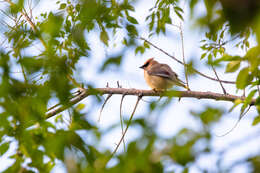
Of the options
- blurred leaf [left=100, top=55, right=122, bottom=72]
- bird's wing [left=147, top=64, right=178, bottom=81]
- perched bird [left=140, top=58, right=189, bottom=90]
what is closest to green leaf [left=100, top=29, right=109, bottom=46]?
blurred leaf [left=100, top=55, right=122, bottom=72]

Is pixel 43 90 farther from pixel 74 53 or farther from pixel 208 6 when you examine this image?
pixel 208 6

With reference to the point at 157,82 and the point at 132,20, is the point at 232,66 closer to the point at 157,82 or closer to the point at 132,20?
the point at 132,20

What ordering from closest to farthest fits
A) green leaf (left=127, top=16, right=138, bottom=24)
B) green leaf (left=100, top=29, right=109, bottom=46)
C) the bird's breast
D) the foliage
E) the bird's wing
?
the foliage < green leaf (left=100, top=29, right=109, bottom=46) < green leaf (left=127, top=16, right=138, bottom=24) < the bird's breast < the bird's wing

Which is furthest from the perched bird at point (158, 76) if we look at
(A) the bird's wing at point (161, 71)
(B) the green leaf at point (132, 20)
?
(B) the green leaf at point (132, 20)

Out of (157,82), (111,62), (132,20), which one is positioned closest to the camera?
(111,62)

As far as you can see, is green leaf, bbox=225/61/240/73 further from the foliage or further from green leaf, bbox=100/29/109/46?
green leaf, bbox=100/29/109/46

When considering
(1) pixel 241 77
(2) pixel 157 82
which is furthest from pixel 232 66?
(2) pixel 157 82

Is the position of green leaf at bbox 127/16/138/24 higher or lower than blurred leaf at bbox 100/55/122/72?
higher

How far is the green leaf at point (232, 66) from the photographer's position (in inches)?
62.9

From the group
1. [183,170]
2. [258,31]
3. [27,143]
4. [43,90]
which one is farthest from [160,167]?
[27,143]

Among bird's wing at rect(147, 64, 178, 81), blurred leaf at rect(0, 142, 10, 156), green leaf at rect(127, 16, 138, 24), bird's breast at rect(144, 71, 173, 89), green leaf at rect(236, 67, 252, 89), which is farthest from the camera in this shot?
bird's wing at rect(147, 64, 178, 81)

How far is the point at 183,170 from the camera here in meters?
1.06

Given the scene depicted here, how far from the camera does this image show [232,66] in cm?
161

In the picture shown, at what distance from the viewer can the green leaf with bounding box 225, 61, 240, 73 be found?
5.24ft
